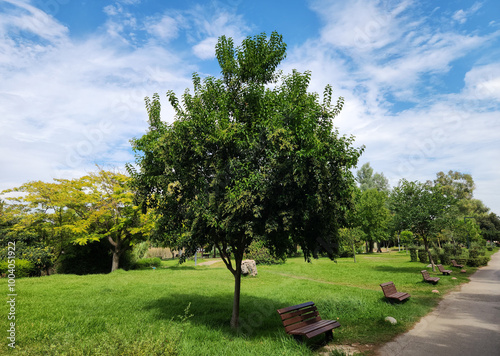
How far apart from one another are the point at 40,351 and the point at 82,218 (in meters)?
19.7

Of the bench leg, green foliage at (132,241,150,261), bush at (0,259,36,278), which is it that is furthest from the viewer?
green foliage at (132,241,150,261)

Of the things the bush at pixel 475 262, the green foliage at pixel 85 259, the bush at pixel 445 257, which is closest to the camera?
the green foliage at pixel 85 259

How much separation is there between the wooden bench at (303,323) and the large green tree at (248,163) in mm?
1514

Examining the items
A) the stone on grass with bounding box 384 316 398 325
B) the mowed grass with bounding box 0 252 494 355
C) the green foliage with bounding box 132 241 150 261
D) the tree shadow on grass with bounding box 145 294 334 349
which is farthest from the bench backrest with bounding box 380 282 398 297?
the green foliage with bounding box 132 241 150 261

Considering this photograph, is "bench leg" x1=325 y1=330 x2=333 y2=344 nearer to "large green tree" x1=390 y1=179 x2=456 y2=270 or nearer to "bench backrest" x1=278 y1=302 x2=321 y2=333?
"bench backrest" x1=278 y1=302 x2=321 y2=333

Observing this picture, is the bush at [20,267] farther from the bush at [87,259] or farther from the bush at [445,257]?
the bush at [445,257]

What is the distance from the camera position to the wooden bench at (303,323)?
6.41m

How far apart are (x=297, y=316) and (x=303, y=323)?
0.24 m

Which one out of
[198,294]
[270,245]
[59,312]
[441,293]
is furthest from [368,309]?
[59,312]

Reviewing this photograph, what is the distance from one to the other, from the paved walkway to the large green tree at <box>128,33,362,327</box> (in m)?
2.74

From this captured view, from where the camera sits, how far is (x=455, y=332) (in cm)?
718

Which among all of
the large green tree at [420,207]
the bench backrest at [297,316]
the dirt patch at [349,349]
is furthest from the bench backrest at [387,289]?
the large green tree at [420,207]

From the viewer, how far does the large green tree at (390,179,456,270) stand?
19250mm

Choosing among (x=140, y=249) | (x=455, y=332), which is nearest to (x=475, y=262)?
(x=455, y=332)
